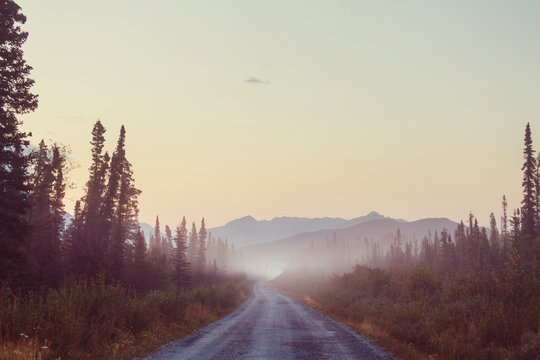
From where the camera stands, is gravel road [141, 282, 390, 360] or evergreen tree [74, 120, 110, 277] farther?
evergreen tree [74, 120, 110, 277]

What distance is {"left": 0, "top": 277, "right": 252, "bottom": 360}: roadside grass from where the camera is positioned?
400 inches

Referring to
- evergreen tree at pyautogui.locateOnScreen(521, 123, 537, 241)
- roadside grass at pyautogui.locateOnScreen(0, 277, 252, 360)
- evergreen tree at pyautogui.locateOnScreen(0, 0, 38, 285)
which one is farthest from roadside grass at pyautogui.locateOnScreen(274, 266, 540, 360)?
evergreen tree at pyautogui.locateOnScreen(521, 123, 537, 241)

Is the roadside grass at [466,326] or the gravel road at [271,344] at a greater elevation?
the roadside grass at [466,326]

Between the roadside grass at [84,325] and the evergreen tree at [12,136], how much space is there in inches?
364

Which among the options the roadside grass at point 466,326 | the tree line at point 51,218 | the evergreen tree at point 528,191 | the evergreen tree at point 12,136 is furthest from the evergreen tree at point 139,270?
the evergreen tree at point 528,191

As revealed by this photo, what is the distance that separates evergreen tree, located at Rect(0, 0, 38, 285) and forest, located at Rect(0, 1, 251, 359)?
0.05 metres

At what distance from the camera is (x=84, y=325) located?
12516 mm

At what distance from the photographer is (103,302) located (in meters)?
14.8

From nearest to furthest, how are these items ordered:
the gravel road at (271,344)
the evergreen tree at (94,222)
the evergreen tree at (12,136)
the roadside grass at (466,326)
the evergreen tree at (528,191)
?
the roadside grass at (466,326) → the gravel road at (271,344) → the evergreen tree at (12,136) → the evergreen tree at (94,222) → the evergreen tree at (528,191)

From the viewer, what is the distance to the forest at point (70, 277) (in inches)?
441

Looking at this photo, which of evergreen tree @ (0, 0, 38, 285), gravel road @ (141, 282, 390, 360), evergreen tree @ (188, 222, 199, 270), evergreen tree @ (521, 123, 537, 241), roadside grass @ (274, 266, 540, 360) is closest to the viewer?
roadside grass @ (274, 266, 540, 360)

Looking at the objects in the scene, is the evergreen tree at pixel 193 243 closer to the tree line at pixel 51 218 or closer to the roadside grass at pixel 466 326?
the tree line at pixel 51 218

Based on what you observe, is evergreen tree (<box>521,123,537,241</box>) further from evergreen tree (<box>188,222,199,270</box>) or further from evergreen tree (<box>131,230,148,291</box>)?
evergreen tree (<box>188,222,199,270</box>)

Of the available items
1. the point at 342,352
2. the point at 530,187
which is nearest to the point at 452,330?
the point at 342,352
